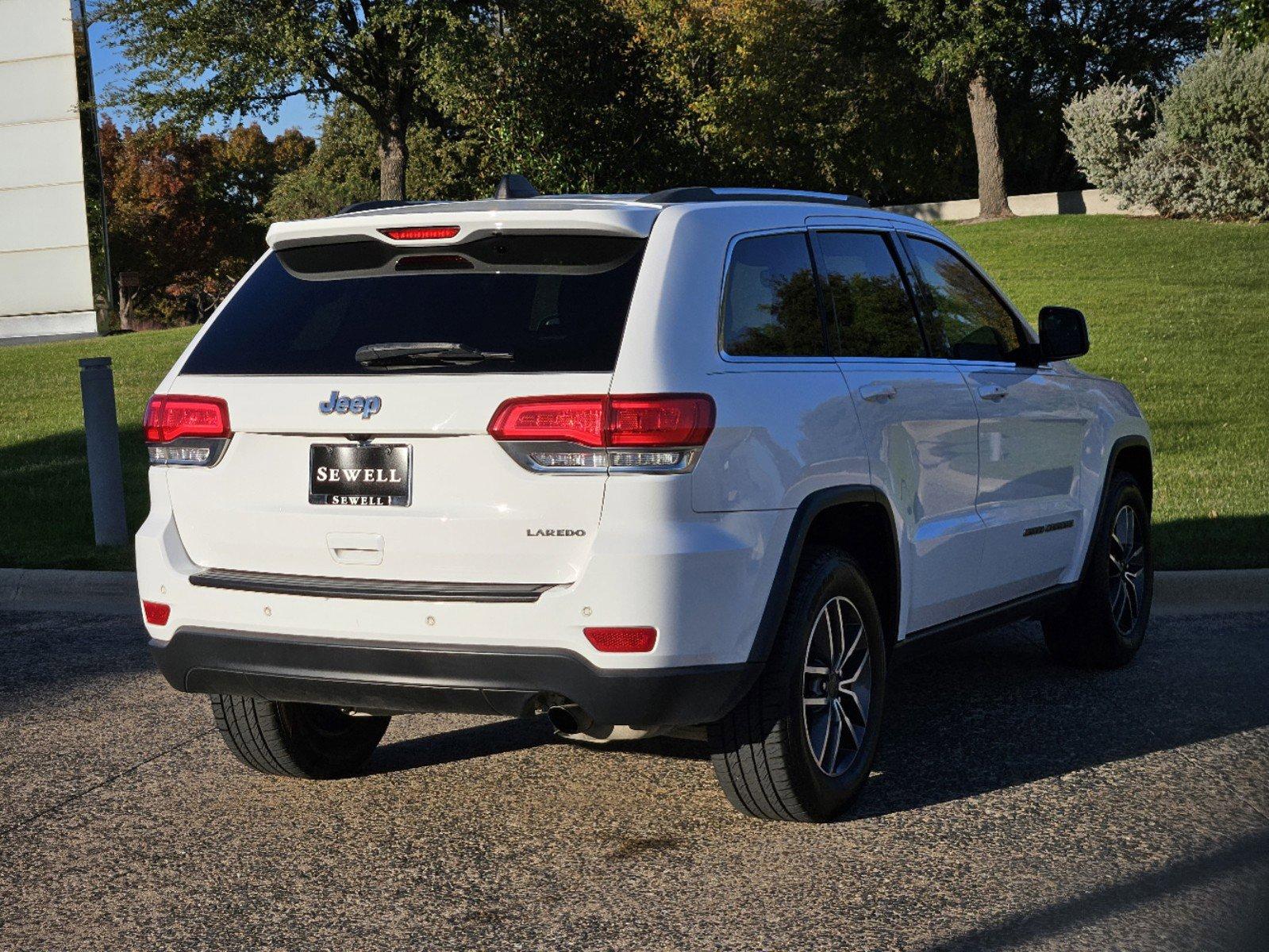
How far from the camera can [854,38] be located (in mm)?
45938

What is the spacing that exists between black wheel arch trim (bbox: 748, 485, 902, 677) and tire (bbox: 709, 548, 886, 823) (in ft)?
0.27

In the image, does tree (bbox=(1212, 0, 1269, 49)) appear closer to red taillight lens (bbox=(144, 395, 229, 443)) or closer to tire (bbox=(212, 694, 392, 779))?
tire (bbox=(212, 694, 392, 779))

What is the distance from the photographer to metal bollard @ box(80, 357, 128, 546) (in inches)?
394

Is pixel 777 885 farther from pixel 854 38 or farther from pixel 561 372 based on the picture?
pixel 854 38

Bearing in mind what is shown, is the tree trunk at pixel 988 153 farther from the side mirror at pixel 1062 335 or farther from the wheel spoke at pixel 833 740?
the wheel spoke at pixel 833 740

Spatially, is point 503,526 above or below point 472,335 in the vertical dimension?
below

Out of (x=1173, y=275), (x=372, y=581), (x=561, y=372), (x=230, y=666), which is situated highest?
(x=561, y=372)

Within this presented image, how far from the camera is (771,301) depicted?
495 centimetres

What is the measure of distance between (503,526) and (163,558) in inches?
46.8

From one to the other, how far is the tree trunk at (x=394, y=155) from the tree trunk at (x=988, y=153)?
14.7 metres

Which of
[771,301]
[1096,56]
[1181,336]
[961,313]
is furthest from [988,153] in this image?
[771,301]

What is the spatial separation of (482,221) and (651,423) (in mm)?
838

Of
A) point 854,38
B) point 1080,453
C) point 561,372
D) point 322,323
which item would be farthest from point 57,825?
point 854,38

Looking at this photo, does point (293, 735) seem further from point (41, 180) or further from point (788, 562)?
point (41, 180)
